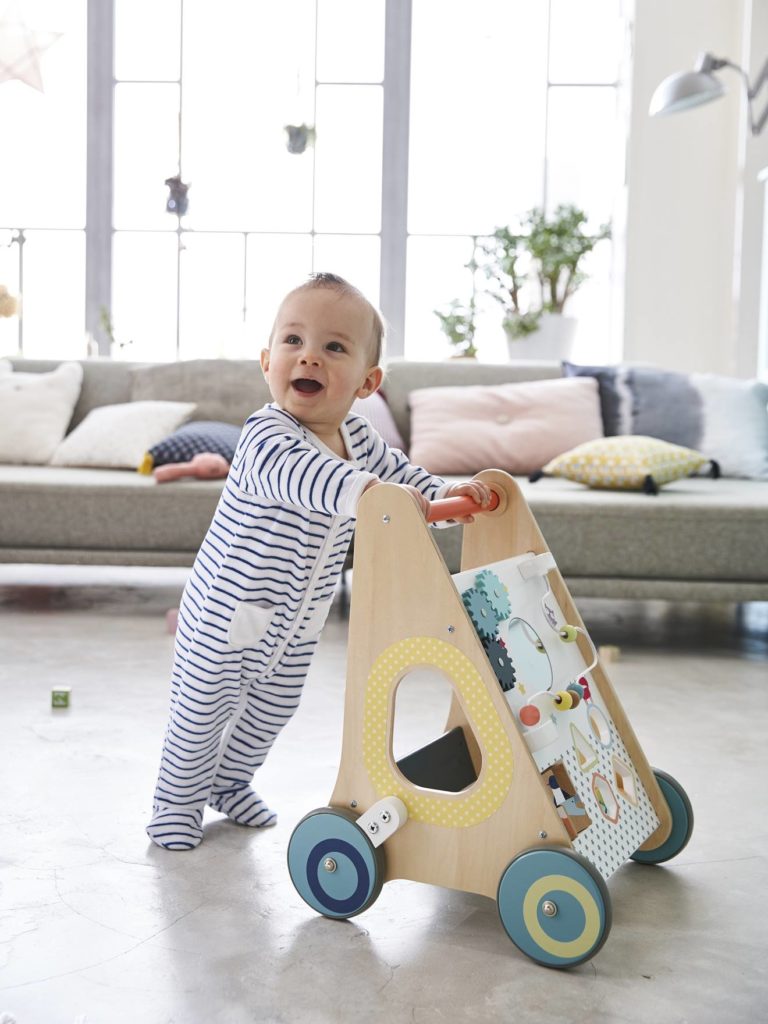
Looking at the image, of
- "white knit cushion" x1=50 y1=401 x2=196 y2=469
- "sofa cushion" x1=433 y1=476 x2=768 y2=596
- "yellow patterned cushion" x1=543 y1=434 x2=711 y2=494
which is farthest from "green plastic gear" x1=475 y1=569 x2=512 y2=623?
"white knit cushion" x1=50 y1=401 x2=196 y2=469

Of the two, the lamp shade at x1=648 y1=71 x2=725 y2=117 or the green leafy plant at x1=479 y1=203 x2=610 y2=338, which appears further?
the green leafy plant at x1=479 y1=203 x2=610 y2=338

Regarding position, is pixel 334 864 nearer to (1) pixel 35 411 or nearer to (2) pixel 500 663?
(2) pixel 500 663

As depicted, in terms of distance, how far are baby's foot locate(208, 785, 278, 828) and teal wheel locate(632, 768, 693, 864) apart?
526 millimetres

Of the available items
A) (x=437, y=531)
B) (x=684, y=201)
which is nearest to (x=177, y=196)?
(x=684, y=201)

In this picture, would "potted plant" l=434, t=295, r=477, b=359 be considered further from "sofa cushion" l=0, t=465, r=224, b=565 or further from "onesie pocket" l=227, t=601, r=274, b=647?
"onesie pocket" l=227, t=601, r=274, b=647

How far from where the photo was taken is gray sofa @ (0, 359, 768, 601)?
9.15ft

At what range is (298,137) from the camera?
483 centimetres

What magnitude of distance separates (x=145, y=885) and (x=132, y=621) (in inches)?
66.7

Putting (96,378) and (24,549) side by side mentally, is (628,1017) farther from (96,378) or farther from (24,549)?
(96,378)

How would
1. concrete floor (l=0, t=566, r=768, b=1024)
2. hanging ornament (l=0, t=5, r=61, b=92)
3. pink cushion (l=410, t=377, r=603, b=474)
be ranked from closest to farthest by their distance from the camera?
concrete floor (l=0, t=566, r=768, b=1024), pink cushion (l=410, t=377, r=603, b=474), hanging ornament (l=0, t=5, r=61, b=92)

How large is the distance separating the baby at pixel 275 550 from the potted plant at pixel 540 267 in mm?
2926

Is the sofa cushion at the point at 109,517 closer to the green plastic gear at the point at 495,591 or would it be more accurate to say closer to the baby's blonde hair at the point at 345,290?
the baby's blonde hair at the point at 345,290

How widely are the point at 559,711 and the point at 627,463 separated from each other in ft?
5.65

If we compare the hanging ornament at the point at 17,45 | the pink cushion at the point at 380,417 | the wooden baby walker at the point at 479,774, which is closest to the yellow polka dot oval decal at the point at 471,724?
the wooden baby walker at the point at 479,774
